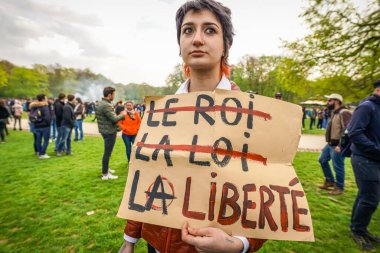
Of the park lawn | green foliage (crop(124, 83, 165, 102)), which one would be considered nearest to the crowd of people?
the park lawn

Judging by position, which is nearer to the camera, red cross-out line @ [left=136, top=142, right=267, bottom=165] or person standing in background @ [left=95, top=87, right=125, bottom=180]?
red cross-out line @ [left=136, top=142, right=267, bottom=165]

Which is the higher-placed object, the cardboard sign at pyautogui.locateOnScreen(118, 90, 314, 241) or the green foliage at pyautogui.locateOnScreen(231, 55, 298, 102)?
the green foliage at pyautogui.locateOnScreen(231, 55, 298, 102)

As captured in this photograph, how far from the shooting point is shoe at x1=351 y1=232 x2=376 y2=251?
3.30 m

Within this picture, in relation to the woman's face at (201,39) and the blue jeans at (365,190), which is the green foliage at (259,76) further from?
the woman's face at (201,39)

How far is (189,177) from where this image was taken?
3.45ft

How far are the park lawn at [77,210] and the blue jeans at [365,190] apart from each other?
0.36 metres

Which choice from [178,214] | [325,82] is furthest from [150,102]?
[325,82]

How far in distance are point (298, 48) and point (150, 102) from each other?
1134 cm

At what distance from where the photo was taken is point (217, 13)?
1371 mm

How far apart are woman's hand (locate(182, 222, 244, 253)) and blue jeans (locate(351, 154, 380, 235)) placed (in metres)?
3.24

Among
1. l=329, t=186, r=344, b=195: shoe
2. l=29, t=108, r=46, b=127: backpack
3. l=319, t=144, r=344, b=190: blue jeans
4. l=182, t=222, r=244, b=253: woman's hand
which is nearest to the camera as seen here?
l=182, t=222, r=244, b=253: woman's hand

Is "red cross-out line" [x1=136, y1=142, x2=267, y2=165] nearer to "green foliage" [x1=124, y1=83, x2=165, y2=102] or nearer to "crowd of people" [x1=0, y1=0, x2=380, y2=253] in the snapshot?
"crowd of people" [x1=0, y1=0, x2=380, y2=253]

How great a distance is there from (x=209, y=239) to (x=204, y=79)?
93 centimetres

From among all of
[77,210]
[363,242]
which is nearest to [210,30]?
[363,242]
